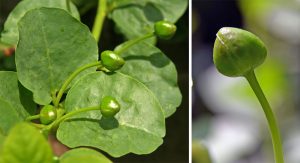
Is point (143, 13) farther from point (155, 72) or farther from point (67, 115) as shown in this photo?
point (67, 115)

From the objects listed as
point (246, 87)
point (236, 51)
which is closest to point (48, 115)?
point (236, 51)

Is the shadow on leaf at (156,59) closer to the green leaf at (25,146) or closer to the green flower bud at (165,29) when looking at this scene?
the green flower bud at (165,29)

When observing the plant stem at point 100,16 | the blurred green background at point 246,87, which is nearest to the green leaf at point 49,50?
the plant stem at point 100,16

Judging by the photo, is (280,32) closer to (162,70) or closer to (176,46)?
(176,46)

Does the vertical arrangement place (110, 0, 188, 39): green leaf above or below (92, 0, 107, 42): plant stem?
above

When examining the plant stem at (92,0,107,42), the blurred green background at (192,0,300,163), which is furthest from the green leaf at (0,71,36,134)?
the blurred green background at (192,0,300,163)

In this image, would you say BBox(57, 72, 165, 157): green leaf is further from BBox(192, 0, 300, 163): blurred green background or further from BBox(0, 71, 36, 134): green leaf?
BBox(192, 0, 300, 163): blurred green background
